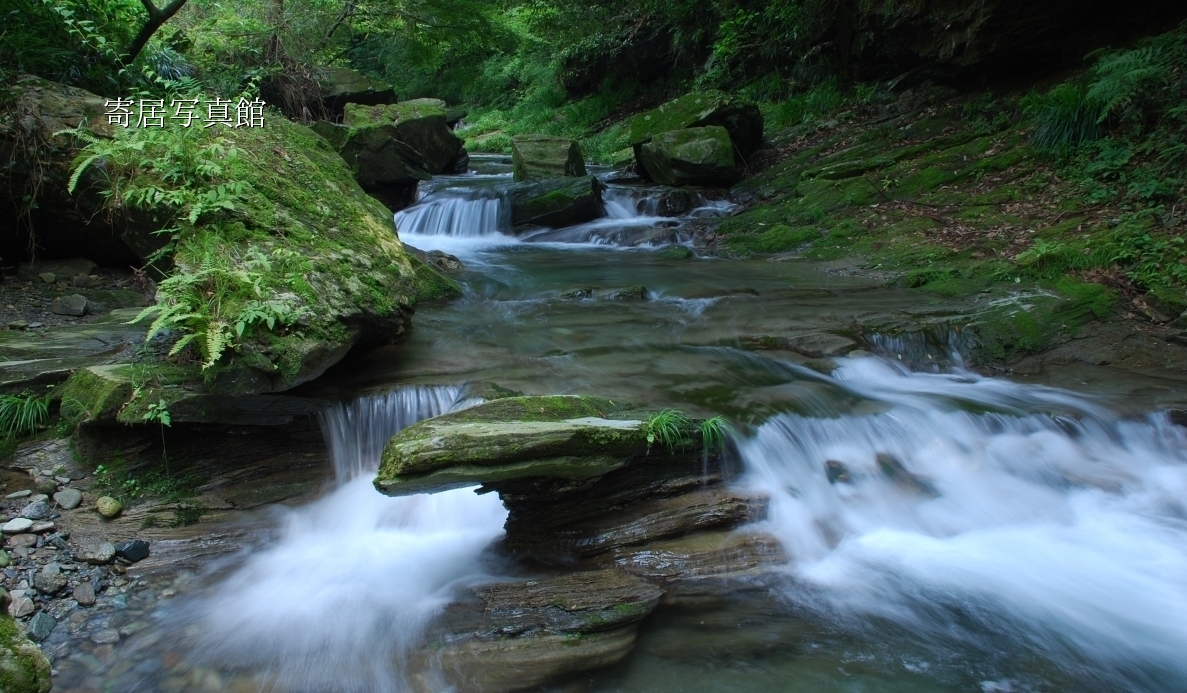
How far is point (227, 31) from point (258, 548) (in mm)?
10327

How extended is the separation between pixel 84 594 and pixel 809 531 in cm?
438

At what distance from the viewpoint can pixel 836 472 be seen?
511 centimetres

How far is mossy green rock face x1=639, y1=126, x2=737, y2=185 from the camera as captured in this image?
43.6ft

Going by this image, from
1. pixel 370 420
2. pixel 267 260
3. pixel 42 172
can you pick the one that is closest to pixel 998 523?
pixel 370 420

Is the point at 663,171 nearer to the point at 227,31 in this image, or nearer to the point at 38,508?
the point at 227,31

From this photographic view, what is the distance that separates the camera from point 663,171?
1409 centimetres

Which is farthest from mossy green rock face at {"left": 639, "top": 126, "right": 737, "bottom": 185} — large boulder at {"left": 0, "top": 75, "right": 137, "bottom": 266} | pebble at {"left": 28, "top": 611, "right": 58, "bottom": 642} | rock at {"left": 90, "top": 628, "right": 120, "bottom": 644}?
pebble at {"left": 28, "top": 611, "right": 58, "bottom": 642}

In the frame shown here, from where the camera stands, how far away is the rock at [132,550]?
166 inches

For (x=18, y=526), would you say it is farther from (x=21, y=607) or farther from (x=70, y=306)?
(x=70, y=306)

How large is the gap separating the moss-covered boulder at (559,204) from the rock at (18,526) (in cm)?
972

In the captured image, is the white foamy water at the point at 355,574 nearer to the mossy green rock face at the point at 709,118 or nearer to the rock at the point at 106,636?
the rock at the point at 106,636

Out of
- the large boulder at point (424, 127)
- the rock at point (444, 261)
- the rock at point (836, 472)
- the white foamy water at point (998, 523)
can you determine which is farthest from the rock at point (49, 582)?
the large boulder at point (424, 127)

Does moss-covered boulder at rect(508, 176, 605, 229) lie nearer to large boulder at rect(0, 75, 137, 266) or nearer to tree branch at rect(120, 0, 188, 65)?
tree branch at rect(120, 0, 188, 65)

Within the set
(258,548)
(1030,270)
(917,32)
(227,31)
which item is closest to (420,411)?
(258,548)
